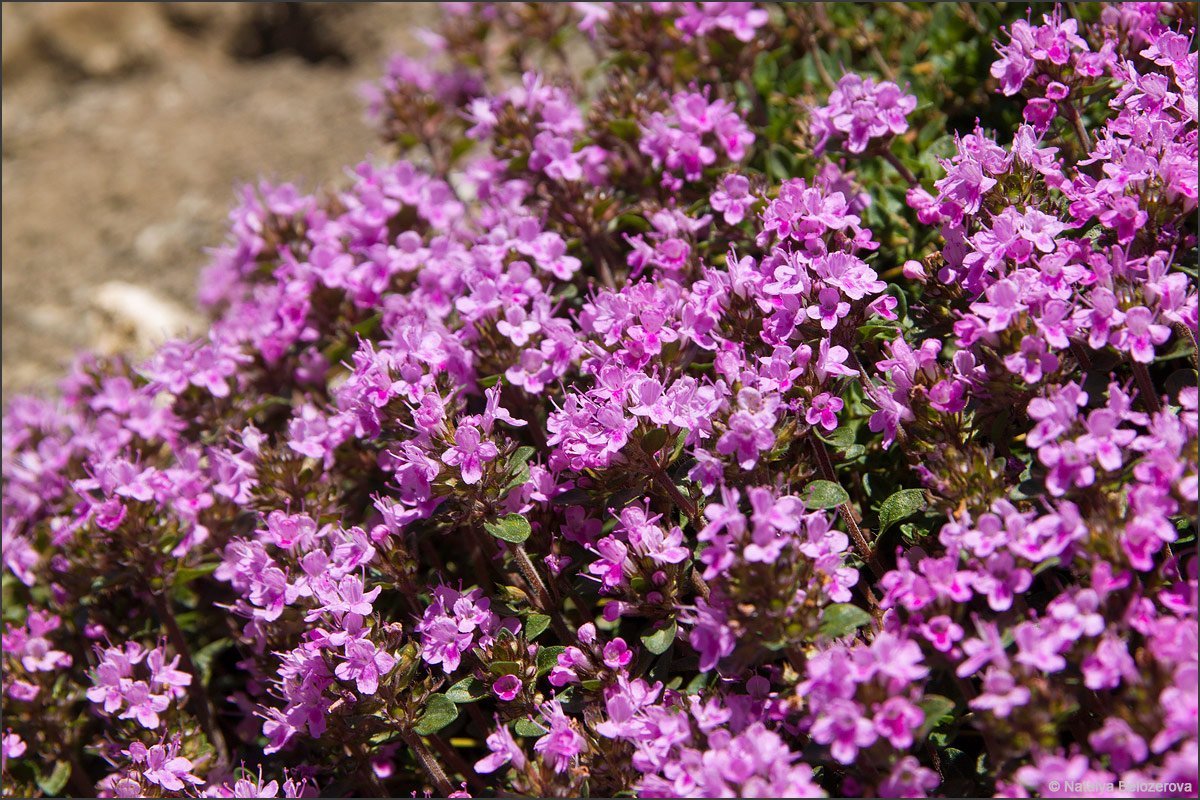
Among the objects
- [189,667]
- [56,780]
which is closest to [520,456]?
[189,667]

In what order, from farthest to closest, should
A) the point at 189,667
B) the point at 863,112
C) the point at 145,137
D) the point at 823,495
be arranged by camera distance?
the point at 145,137, the point at 189,667, the point at 863,112, the point at 823,495

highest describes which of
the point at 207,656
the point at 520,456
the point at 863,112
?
the point at 863,112

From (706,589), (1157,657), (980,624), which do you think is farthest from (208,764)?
(1157,657)

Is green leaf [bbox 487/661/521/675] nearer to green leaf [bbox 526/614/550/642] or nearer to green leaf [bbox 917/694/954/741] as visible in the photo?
green leaf [bbox 526/614/550/642]

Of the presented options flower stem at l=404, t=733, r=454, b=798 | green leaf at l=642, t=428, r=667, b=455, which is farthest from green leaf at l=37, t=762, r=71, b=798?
green leaf at l=642, t=428, r=667, b=455

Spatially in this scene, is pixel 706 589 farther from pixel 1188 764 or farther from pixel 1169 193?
pixel 1169 193

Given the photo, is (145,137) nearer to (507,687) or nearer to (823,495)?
(507,687)
